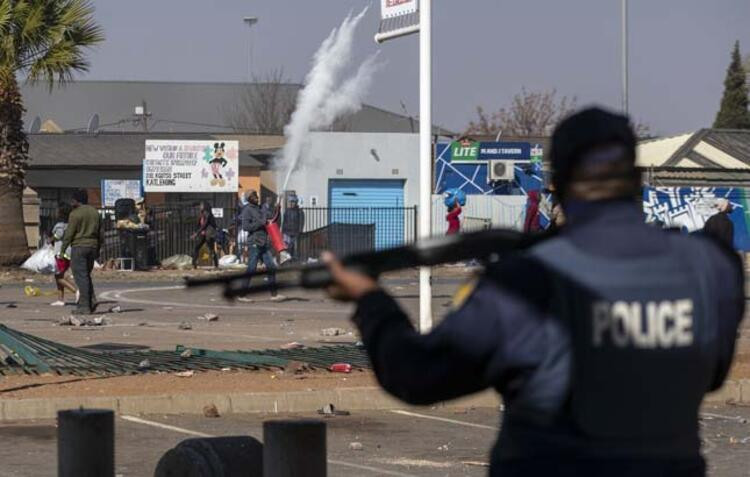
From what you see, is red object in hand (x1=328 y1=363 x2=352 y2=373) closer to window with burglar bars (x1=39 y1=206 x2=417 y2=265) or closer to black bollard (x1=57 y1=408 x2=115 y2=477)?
black bollard (x1=57 y1=408 x2=115 y2=477)

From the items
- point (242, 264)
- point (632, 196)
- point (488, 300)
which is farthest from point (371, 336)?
point (242, 264)

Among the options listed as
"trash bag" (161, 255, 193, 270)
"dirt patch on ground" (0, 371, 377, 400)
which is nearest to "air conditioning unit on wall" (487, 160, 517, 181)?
"trash bag" (161, 255, 193, 270)

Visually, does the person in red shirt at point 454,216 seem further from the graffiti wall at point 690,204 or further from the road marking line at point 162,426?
the graffiti wall at point 690,204

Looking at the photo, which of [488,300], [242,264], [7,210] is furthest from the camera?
[242,264]

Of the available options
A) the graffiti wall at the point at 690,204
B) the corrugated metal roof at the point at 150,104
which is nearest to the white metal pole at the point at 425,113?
the graffiti wall at the point at 690,204

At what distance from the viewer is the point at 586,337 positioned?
10.5ft

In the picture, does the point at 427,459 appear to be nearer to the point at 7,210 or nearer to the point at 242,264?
the point at 7,210

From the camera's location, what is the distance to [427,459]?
33.4ft

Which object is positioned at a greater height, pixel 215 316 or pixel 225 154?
pixel 225 154

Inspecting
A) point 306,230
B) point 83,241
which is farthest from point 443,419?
point 306,230

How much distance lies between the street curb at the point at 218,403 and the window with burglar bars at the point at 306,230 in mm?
23383

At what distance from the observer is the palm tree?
31781 mm

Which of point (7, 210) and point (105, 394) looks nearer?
point (105, 394)

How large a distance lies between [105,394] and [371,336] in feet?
29.5
